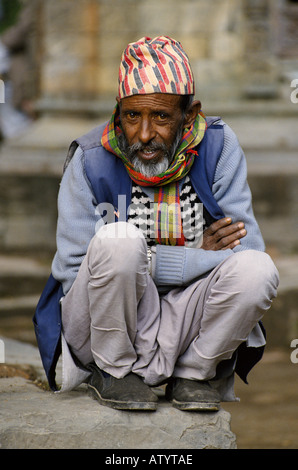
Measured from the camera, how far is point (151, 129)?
288 centimetres

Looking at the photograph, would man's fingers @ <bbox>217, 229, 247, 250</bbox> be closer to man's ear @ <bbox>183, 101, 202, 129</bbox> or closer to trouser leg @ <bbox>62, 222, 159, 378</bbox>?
trouser leg @ <bbox>62, 222, 159, 378</bbox>

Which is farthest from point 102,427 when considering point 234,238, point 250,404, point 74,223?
point 250,404

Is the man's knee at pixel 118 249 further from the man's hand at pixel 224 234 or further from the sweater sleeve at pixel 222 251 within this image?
the man's hand at pixel 224 234

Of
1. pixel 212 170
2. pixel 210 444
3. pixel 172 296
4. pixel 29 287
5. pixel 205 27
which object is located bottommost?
pixel 29 287

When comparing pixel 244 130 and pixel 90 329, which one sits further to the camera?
pixel 244 130

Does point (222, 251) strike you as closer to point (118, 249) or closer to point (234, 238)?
point (234, 238)

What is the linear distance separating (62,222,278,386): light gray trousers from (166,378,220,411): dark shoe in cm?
3

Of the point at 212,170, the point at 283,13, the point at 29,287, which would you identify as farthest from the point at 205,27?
the point at 212,170

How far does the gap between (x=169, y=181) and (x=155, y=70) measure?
1.36 ft

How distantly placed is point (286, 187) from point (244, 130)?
0.61 m

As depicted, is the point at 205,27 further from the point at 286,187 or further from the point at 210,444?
the point at 210,444

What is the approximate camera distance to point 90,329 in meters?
2.90

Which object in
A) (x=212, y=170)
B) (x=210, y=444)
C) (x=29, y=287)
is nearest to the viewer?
(x=210, y=444)

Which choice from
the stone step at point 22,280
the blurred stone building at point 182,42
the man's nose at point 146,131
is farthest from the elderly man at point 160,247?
the blurred stone building at point 182,42
